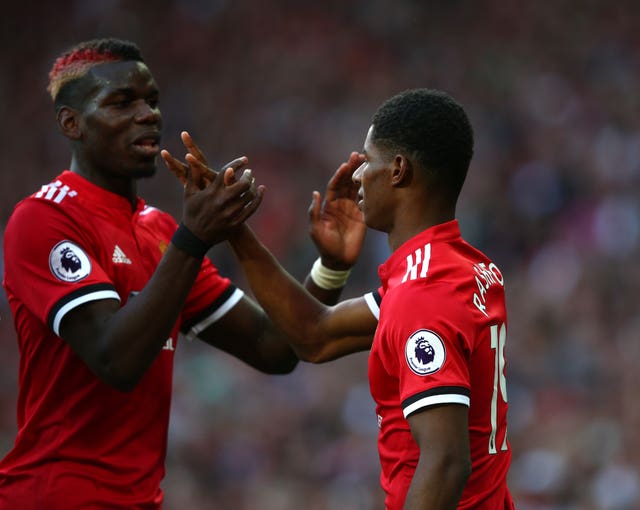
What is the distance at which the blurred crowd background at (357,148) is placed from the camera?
7.98m

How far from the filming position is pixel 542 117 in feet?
32.3

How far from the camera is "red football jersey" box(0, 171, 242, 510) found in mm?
3320

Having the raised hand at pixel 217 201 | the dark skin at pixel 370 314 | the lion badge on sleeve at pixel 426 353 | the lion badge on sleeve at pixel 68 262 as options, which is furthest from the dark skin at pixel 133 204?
the lion badge on sleeve at pixel 426 353

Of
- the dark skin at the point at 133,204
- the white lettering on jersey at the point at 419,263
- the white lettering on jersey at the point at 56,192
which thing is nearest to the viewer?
the white lettering on jersey at the point at 419,263

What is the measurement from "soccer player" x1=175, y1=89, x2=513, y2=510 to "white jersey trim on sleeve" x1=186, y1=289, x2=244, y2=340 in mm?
1149

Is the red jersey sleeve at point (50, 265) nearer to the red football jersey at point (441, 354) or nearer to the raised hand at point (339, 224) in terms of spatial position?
the raised hand at point (339, 224)

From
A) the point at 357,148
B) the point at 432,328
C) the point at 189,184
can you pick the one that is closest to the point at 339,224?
the point at 189,184

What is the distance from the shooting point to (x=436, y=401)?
2520 millimetres

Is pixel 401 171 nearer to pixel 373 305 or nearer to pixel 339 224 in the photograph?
pixel 373 305

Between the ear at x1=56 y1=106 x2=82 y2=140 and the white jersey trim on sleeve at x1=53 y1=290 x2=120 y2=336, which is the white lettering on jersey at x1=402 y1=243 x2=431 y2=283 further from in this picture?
the ear at x1=56 y1=106 x2=82 y2=140

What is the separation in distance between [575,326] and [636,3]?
3.83 metres

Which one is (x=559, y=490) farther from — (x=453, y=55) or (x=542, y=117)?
(x=453, y=55)

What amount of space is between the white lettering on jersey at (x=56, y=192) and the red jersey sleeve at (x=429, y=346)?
1.40 meters

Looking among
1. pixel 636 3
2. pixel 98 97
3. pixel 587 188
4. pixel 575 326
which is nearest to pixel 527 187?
pixel 587 188
